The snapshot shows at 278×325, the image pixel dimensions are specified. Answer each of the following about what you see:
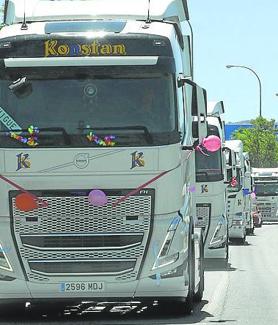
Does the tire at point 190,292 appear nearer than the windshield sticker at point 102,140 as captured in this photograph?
No

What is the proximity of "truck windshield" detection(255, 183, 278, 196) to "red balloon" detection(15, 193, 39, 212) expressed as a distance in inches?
1836

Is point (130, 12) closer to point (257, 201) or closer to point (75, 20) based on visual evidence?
point (75, 20)

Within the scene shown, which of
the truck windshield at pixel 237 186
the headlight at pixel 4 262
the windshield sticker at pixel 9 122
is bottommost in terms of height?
the headlight at pixel 4 262

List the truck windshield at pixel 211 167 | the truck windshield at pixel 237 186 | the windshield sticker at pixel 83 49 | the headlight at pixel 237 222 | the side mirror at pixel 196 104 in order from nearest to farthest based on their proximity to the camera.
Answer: the windshield sticker at pixel 83 49
the side mirror at pixel 196 104
the truck windshield at pixel 211 167
the truck windshield at pixel 237 186
the headlight at pixel 237 222

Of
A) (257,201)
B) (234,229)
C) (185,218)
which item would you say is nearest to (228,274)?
(185,218)

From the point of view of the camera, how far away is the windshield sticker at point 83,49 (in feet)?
39.9

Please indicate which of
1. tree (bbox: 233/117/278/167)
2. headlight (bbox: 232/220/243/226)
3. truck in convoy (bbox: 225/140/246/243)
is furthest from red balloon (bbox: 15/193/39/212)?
tree (bbox: 233/117/278/167)

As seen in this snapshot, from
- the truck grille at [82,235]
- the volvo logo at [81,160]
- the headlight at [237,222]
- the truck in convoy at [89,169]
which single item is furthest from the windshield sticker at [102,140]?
the headlight at [237,222]

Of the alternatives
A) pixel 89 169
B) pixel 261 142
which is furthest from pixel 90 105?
pixel 261 142

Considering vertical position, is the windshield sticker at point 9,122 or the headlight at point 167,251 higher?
the windshield sticker at point 9,122

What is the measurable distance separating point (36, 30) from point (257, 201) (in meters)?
47.0

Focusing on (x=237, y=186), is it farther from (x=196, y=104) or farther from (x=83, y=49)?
(x=83, y=49)

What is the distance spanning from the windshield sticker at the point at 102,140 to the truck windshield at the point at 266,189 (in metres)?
46.4

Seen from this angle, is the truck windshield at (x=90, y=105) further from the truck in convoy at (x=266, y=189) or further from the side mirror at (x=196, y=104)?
the truck in convoy at (x=266, y=189)
